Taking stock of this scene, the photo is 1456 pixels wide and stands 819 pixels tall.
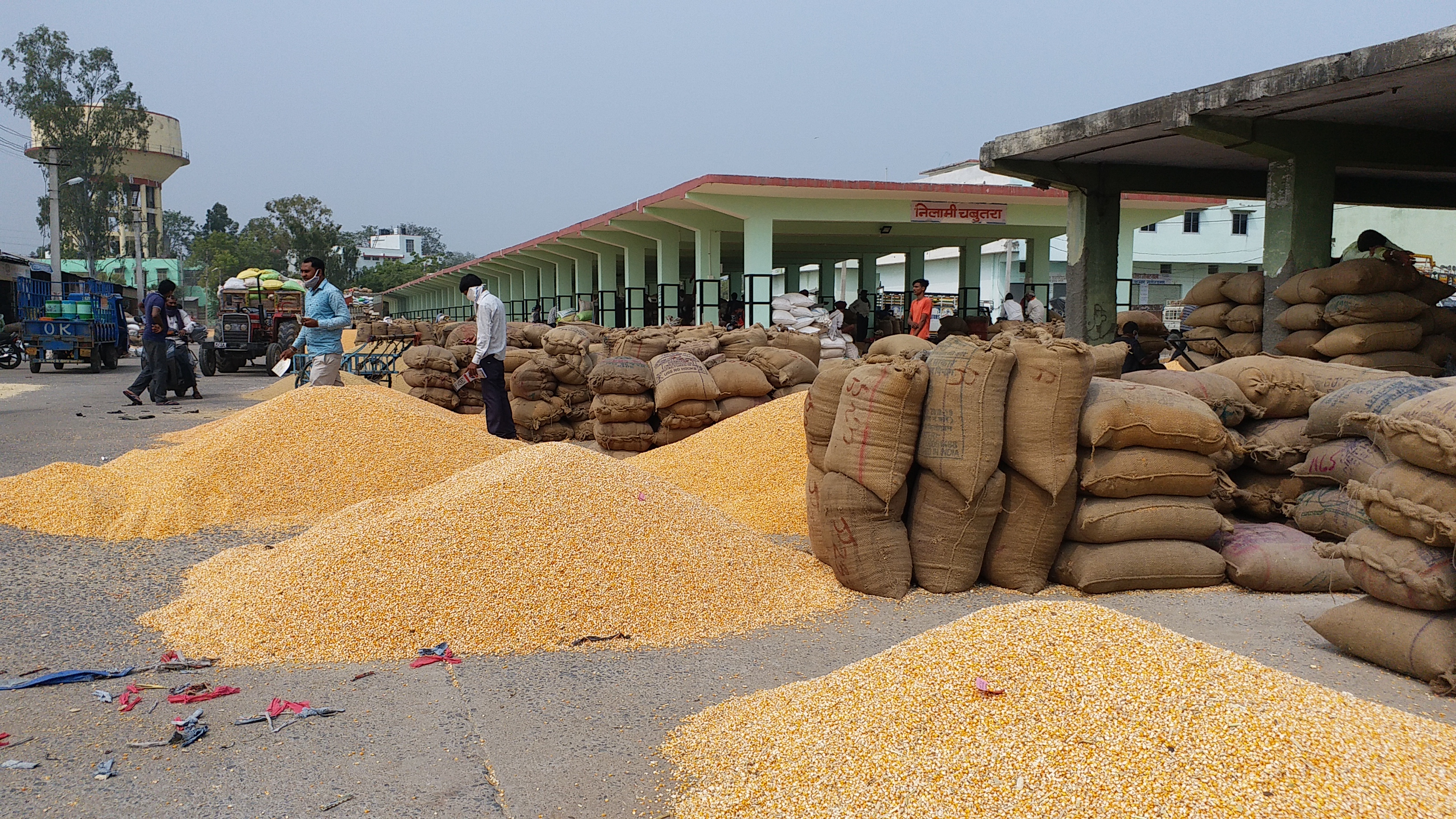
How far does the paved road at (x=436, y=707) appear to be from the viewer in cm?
256

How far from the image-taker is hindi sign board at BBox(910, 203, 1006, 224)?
1716cm

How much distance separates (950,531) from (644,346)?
5914 millimetres

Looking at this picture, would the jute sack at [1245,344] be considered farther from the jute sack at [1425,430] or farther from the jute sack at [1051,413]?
the jute sack at [1425,430]

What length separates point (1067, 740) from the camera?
2369 millimetres

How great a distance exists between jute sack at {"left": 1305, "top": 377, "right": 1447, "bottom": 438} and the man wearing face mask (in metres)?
5.93

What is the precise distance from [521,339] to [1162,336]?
7.19 metres

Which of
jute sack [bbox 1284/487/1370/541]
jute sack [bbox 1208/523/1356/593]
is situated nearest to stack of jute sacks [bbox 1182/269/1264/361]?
jute sack [bbox 1284/487/1370/541]

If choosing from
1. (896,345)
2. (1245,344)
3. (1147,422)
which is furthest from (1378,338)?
(1147,422)

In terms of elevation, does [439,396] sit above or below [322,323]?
below

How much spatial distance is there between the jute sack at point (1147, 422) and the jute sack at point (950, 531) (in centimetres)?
47

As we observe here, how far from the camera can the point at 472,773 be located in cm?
271

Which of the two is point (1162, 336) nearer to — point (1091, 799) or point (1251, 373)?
point (1251, 373)

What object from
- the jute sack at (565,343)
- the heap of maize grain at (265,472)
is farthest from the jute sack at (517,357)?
the heap of maize grain at (265,472)

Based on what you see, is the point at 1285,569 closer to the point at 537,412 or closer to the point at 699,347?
the point at 699,347
